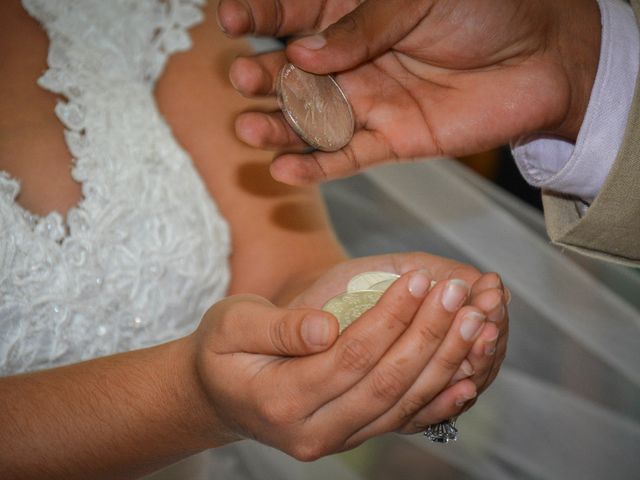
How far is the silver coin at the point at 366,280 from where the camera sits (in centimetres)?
117

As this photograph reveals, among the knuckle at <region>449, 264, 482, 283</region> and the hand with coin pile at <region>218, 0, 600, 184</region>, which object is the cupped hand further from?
the hand with coin pile at <region>218, 0, 600, 184</region>

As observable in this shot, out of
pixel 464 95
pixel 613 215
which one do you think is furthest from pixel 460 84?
pixel 613 215

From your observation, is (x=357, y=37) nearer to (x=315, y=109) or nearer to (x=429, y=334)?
(x=315, y=109)

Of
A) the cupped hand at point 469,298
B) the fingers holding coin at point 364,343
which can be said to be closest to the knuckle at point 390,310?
the fingers holding coin at point 364,343

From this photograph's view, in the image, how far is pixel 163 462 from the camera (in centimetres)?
120

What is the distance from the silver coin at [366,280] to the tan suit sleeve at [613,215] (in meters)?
0.36

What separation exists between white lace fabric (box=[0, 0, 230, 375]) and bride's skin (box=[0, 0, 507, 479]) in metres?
0.05

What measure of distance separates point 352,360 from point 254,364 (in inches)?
5.8

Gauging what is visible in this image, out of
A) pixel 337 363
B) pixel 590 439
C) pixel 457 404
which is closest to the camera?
pixel 337 363

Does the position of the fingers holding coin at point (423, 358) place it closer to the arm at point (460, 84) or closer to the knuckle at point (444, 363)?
the knuckle at point (444, 363)

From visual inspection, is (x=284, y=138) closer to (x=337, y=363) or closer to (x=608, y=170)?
(x=337, y=363)

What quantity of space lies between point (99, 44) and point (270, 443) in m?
0.90

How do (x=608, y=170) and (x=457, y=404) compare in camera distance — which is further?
(x=608, y=170)

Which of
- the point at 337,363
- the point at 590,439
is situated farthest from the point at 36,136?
the point at 590,439
